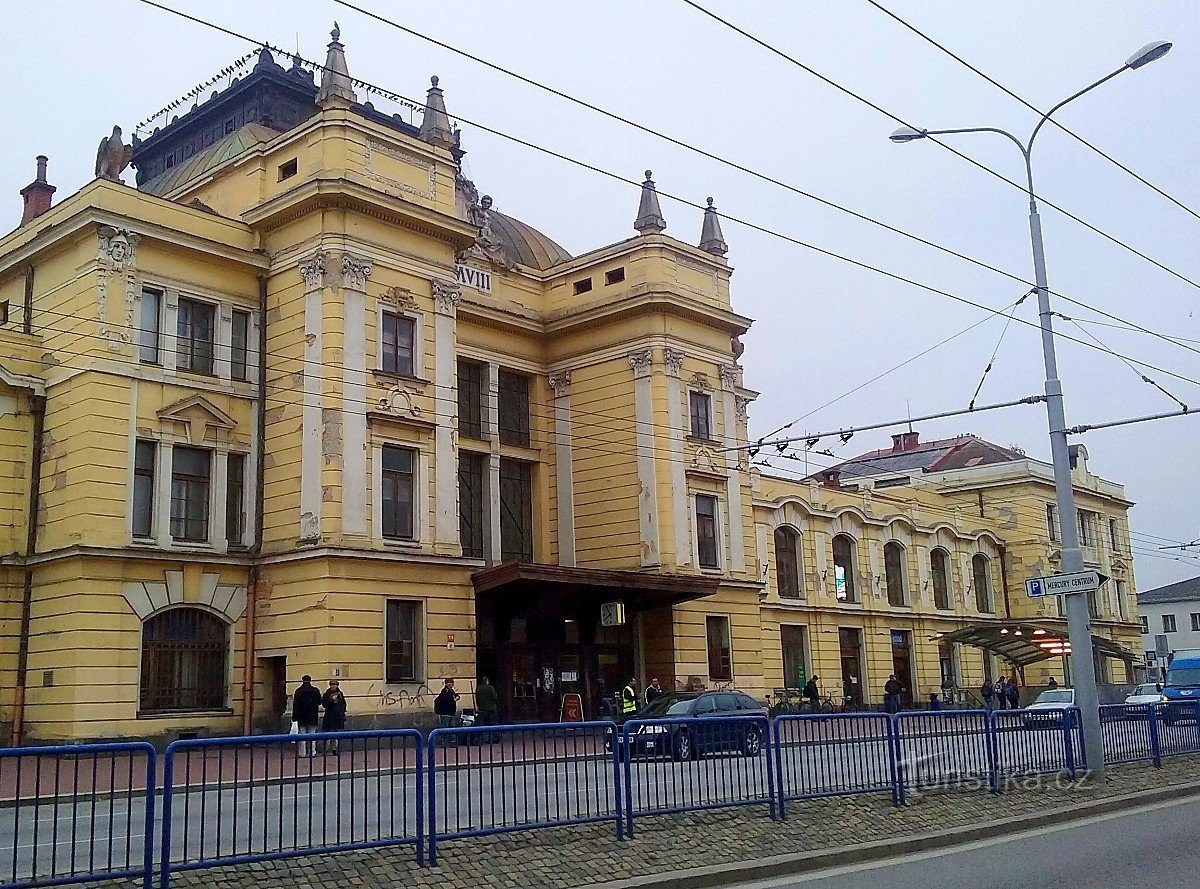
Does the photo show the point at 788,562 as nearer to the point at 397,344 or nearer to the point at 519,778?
the point at 397,344

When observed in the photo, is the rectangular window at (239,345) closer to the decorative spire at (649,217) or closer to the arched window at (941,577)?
the decorative spire at (649,217)

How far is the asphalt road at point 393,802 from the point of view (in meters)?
9.02

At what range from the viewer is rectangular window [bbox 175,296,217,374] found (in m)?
30.1

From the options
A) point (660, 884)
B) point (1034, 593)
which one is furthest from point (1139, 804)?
point (660, 884)

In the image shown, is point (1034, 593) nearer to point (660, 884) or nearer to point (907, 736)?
point (907, 736)

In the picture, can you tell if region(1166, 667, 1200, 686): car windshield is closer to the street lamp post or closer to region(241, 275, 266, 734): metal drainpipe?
the street lamp post

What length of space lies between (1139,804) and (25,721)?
75.8 ft

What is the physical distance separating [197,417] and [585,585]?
1102cm

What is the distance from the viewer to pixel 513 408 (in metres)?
40.1

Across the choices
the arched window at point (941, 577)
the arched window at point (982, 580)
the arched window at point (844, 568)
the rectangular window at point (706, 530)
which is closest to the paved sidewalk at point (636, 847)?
the rectangular window at point (706, 530)

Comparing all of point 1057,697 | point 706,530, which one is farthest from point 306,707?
point 1057,697

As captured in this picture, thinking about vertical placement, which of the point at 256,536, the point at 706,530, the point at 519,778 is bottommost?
the point at 519,778

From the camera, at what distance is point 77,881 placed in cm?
888

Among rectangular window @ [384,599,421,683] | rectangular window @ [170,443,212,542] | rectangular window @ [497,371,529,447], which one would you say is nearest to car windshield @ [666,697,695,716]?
rectangular window @ [384,599,421,683]
